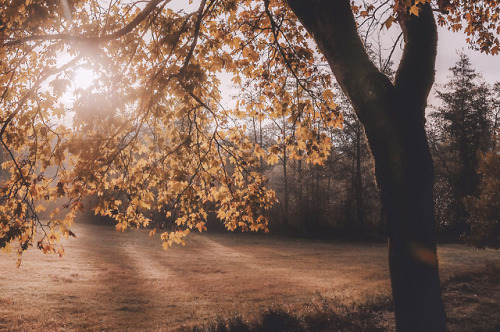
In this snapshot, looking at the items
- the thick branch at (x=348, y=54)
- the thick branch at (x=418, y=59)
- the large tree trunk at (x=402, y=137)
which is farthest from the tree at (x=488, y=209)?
the thick branch at (x=348, y=54)

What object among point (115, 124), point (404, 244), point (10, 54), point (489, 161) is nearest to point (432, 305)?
point (404, 244)

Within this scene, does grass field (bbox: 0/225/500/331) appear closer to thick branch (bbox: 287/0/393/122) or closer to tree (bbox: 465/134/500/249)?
tree (bbox: 465/134/500/249)

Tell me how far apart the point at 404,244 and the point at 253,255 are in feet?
65.1

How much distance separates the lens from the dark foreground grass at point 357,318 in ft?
21.7

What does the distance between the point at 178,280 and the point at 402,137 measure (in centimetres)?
1339

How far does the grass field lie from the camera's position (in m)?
9.08


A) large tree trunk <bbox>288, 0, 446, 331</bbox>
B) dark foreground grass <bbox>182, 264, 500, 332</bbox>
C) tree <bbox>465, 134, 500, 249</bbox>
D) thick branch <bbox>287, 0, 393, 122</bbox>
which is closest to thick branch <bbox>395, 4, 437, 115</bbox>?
large tree trunk <bbox>288, 0, 446, 331</bbox>

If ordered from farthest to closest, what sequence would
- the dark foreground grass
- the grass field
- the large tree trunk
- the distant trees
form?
the distant trees < the grass field < the dark foreground grass < the large tree trunk

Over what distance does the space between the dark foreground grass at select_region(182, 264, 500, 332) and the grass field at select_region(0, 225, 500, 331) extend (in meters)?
0.53

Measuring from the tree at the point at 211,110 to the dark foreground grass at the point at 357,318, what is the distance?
2.62 meters

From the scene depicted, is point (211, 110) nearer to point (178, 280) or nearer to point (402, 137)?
point (402, 137)

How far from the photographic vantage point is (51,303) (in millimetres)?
9945

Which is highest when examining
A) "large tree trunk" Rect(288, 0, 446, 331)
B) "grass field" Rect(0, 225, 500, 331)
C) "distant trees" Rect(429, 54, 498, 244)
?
"distant trees" Rect(429, 54, 498, 244)

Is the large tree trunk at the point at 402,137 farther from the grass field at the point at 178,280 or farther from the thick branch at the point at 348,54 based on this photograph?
the grass field at the point at 178,280
